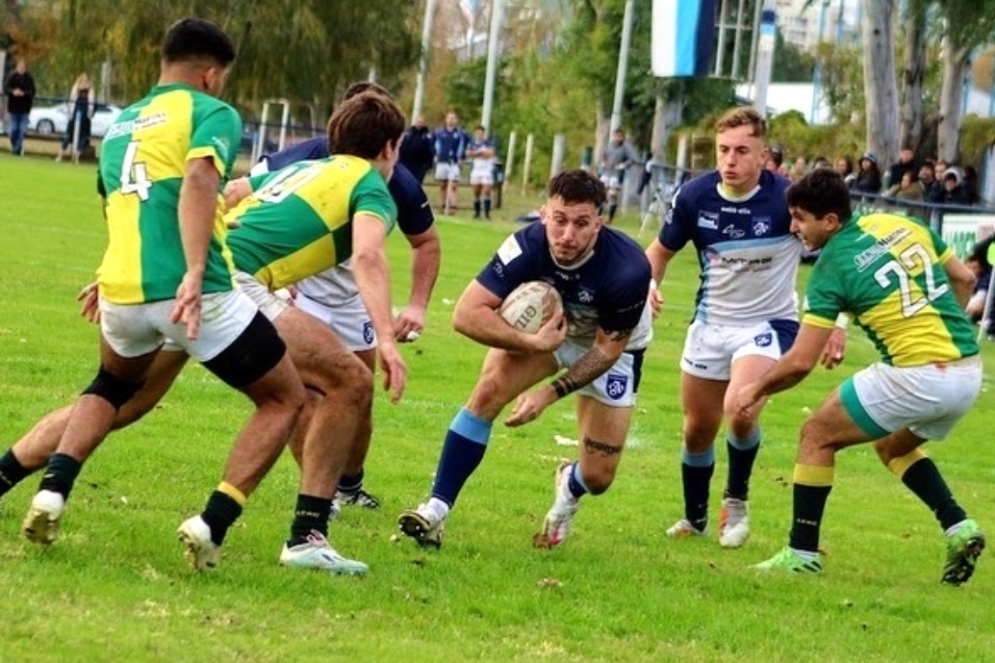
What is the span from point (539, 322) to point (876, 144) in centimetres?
3080

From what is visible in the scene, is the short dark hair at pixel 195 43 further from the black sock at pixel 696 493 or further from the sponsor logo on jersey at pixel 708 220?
the black sock at pixel 696 493

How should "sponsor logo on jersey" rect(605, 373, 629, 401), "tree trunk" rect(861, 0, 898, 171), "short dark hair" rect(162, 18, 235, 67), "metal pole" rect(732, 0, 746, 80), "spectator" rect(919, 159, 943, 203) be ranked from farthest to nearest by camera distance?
"tree trunk" rect(861, 0, 898, 171) < "spectator" rect(919, 159, 943, 203) < "metal pole" rect(732, 0, 746, 80) < "sponsor logo on jersey" rect(605, 373, 629, 401) < "short dark hair" rect(162, 18, 235, 67)

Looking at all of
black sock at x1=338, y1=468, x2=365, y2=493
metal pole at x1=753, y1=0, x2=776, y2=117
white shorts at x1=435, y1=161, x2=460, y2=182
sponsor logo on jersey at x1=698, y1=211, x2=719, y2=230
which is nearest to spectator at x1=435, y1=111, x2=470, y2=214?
white shorts at x1=435, y1=161, x2=460, y2=182

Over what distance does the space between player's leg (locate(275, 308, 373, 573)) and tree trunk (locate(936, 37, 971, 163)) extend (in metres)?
34.9

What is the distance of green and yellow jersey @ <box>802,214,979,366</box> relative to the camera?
29.9ft

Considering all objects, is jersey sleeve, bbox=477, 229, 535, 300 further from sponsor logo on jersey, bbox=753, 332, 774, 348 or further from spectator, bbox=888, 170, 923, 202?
spectator, bbox=888, 170, 923, 202

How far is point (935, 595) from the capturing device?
9.14m

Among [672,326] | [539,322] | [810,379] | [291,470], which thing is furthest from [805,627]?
[672,326]

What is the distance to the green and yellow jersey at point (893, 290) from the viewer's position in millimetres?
9102

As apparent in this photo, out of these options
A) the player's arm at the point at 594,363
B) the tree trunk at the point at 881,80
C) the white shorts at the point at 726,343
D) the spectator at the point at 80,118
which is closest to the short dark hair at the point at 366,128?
the player's arm at the point at 594,363

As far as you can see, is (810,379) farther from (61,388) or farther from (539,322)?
(539,322)

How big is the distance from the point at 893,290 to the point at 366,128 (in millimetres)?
2534

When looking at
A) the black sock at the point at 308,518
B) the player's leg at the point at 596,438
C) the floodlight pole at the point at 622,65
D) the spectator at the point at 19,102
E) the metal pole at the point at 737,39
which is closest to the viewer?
the black sock at the point at 308,518

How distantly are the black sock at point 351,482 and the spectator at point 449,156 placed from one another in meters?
30.9
